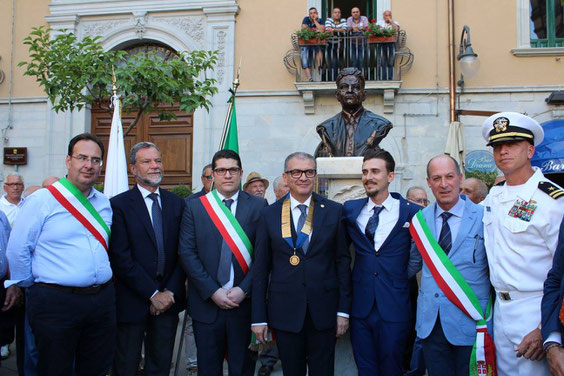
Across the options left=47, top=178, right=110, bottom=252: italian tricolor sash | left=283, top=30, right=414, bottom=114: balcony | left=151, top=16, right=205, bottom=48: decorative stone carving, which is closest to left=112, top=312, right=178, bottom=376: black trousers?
left=47, top=178, right=110, bottom=252: italian tricolor sash

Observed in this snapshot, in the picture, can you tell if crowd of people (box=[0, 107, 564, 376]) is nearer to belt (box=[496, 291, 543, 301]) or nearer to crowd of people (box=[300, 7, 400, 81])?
belt (box=[496, 291, 543, 301])

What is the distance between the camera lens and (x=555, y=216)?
2.41m

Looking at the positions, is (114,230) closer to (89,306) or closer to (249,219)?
(89,306)

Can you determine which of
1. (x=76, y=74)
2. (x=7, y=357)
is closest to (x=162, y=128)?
(x=76, y=74)

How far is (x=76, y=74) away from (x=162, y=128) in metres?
4.57

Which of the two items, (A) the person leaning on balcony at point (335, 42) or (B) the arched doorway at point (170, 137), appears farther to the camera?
(B) the arched doorway at point (170, 137)

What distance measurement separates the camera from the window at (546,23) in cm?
1016

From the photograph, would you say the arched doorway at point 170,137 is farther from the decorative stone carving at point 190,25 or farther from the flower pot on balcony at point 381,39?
the flower pot on balcony at point 381,39

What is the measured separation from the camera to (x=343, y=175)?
4.14 metres

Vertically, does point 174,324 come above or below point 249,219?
below

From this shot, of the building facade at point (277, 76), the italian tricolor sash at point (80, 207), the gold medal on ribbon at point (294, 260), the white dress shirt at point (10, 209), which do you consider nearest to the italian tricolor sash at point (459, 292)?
the gold medal on ribbon at point (294, 260)

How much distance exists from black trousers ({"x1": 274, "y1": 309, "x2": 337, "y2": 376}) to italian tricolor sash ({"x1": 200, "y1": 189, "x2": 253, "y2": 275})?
556mm

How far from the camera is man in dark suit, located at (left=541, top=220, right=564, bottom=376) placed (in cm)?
217

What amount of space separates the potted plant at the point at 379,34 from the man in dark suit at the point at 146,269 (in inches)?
291
